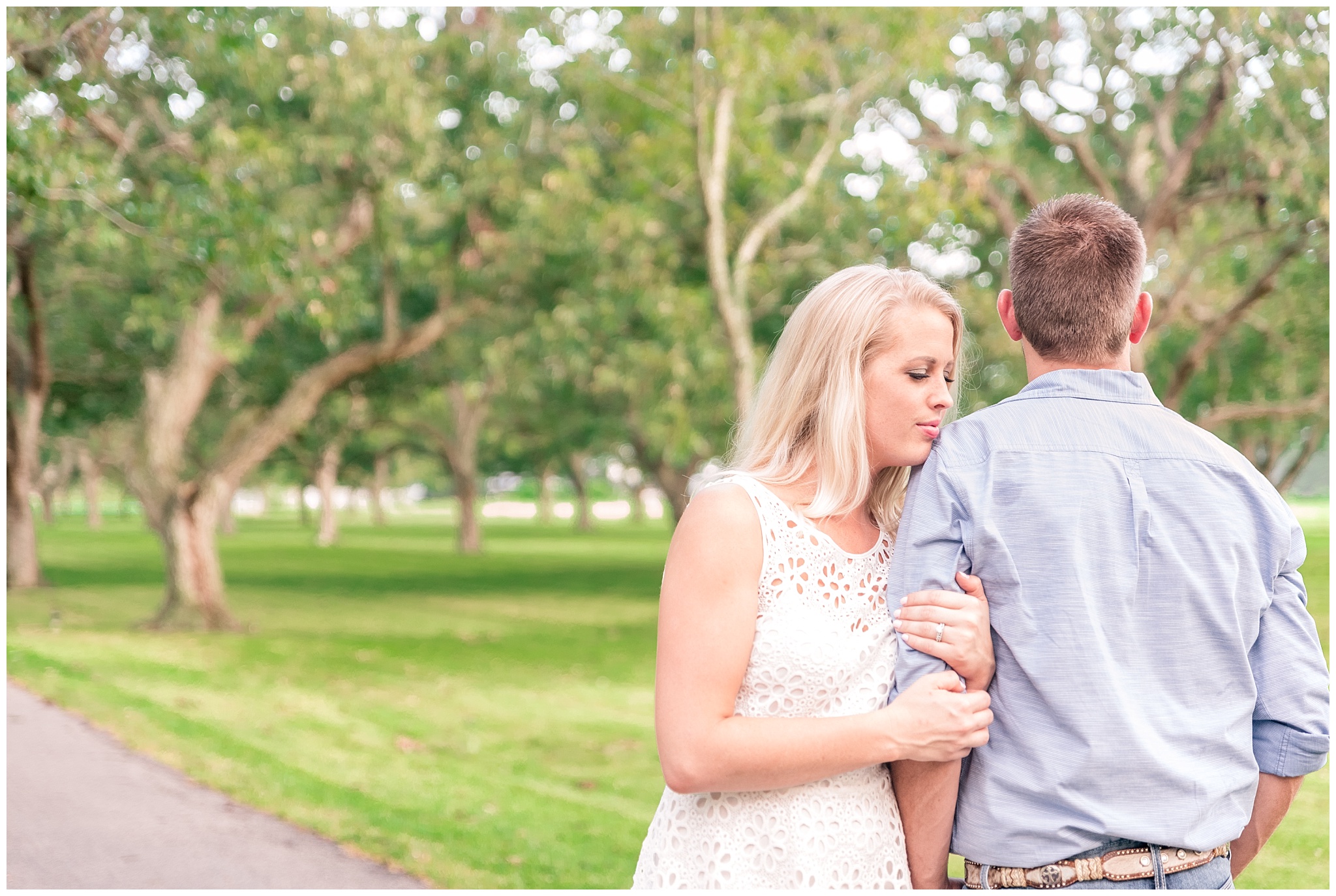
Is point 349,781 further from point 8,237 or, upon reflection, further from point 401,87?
point 8,237

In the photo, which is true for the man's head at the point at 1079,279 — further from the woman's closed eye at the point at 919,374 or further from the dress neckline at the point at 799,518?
the dress neckline at the point at 799,518

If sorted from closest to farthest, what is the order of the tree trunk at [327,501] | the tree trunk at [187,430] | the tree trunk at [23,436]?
the tree trunk at [187,430]
the tree trunk at [23,436]
the tree trunk at [327,501]

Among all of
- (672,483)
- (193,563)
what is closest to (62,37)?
(193,563)

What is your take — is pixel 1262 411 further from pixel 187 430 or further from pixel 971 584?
pixel 187 430

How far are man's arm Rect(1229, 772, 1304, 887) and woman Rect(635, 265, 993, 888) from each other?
0.63 meters

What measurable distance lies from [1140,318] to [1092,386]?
19 centimetres

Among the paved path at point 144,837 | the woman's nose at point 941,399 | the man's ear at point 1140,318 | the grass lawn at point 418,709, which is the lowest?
the grass lawn at point 418,709

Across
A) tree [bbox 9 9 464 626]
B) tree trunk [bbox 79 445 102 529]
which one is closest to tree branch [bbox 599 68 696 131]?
tree [bbox 9 9 464 626]

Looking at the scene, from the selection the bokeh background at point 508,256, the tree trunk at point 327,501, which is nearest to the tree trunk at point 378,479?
the tree trunk at point 327,501

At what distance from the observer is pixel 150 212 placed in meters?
8.39

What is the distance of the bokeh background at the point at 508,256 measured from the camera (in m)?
8.90

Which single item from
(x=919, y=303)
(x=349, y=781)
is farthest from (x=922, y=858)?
(x=349, y=781)

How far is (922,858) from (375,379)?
21403 millimetres

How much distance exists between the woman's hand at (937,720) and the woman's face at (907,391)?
48 centimetres
